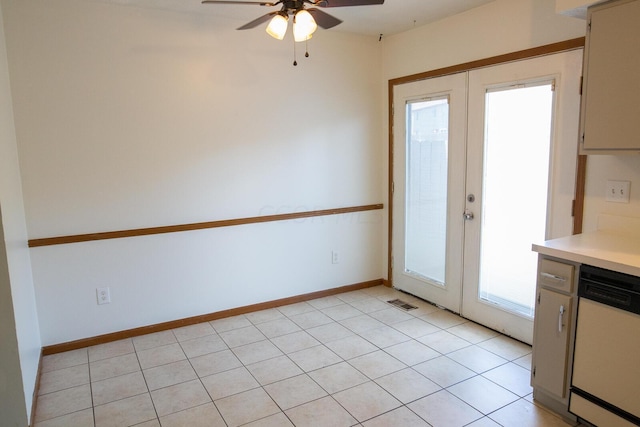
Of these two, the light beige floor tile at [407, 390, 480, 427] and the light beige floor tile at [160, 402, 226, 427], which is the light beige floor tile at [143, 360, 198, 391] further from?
the light beige floor tile at [407, 390, 480, 427]

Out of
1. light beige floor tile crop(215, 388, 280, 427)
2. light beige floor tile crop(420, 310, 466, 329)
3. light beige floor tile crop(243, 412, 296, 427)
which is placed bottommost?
light beige floor tile crop(243, 412, 296, 427)

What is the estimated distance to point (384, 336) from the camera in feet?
10.9

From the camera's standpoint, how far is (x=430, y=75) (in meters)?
3.70

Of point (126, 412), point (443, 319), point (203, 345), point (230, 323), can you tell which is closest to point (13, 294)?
point (126, 412)

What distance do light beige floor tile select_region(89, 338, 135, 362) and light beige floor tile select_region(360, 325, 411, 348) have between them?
5.87ft

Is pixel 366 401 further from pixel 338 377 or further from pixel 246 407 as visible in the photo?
pixel 246 407

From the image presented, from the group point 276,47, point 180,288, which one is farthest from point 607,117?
point 180,288

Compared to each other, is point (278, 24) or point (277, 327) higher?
point (278, 24)

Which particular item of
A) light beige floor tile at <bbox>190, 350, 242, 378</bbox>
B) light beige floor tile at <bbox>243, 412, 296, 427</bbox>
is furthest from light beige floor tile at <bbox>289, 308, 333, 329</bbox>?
light beige floor tile at <bbox>243, 412, 296, 427</bbox>

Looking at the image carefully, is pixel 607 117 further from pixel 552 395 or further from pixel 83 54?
pixel 83 54

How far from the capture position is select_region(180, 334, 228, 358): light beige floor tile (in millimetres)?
3123

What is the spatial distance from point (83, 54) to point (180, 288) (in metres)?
1.90

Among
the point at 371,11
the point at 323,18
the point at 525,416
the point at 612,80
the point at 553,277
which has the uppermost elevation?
the point at 371,11

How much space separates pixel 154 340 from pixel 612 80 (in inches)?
136
